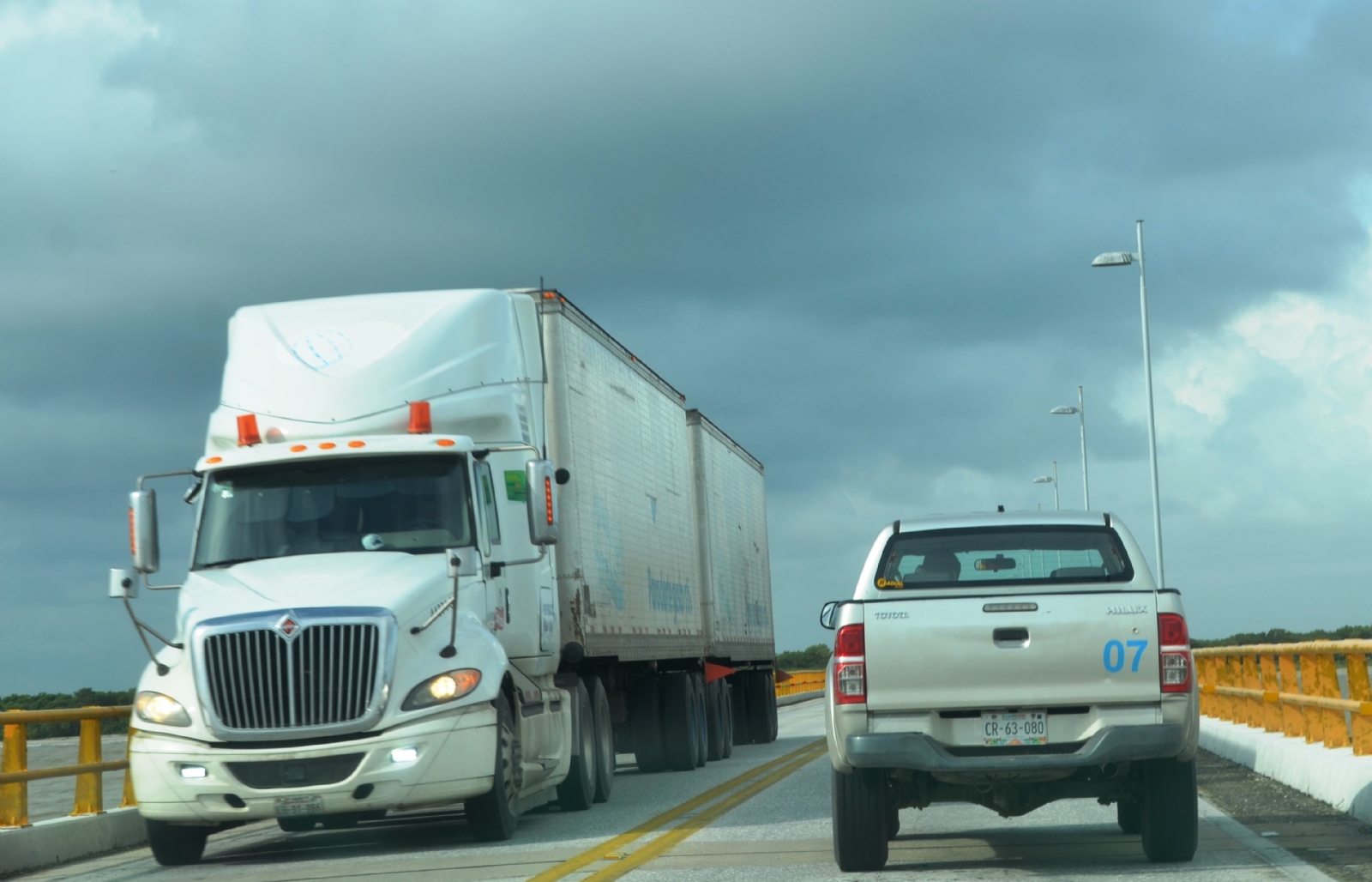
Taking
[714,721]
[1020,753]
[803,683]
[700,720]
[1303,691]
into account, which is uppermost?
[1020,753]

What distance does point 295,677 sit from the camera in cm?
1106

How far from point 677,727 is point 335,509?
30.7ft

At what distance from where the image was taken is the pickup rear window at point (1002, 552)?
970cm

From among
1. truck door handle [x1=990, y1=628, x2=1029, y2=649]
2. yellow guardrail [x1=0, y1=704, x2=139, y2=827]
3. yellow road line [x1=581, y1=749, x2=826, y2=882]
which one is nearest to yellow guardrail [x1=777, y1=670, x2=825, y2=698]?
yellow road line [x1=581, y1=749, x2=826, y2=882]

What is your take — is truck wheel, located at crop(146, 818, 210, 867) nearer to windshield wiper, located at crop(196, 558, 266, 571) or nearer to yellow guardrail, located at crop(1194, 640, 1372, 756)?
windshield wiper, located at crop(196, 558, 266, 571)

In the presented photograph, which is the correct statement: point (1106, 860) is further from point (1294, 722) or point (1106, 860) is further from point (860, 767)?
point (1294, 722)

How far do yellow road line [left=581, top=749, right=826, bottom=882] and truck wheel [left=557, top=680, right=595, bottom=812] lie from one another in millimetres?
1206

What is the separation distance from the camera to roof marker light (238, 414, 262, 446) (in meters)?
12.9

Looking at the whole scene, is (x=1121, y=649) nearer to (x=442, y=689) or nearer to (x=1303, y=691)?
(x=442, y=689)

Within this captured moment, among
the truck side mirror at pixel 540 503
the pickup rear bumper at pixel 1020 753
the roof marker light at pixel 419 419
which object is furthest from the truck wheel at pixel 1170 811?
the roof marker light at pixel 419 419

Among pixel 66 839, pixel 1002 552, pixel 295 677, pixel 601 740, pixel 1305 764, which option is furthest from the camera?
pixel 601 740

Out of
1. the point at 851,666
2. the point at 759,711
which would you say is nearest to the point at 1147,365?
the point at 759,711

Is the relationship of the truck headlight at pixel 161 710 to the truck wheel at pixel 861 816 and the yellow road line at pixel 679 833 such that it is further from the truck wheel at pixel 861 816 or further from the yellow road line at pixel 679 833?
the truck wheel at pixel 861 816

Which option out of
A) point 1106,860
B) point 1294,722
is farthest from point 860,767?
point 1294,722
